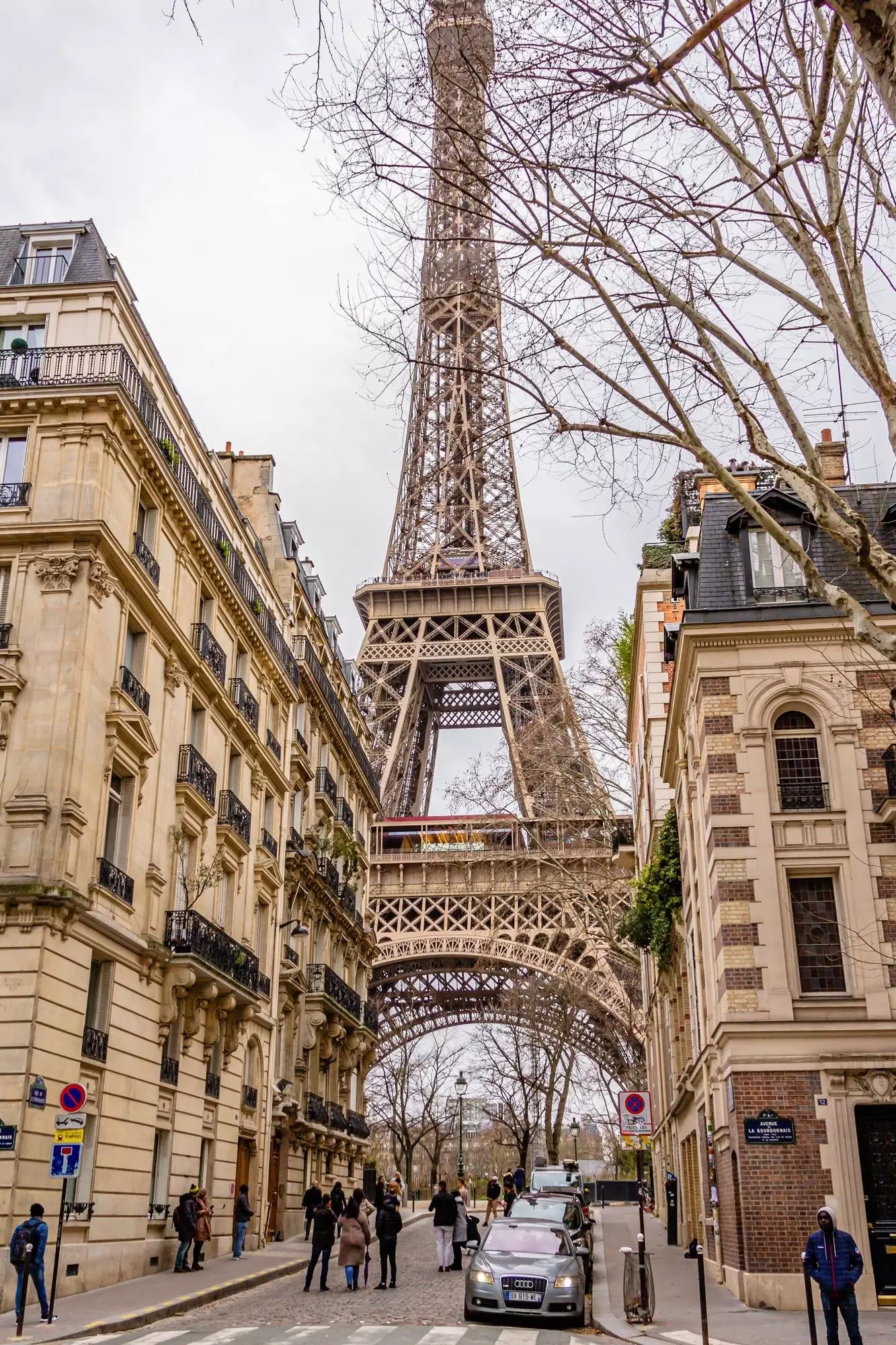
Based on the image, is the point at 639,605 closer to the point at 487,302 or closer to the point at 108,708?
the point at 108,708

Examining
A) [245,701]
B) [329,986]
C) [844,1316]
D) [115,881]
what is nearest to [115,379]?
[115,881]

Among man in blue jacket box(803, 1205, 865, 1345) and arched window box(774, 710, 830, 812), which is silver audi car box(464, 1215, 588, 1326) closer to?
man in blue jacket box(803, 1205, 865, 1345)

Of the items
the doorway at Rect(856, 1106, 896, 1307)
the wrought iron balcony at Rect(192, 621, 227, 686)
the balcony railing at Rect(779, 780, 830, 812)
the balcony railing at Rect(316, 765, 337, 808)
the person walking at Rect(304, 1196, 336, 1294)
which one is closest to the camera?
the doorway at Rect(856, 1106, 896, 1307)

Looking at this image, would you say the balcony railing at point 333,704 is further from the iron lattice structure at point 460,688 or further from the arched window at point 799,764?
the arched window at point 799,764

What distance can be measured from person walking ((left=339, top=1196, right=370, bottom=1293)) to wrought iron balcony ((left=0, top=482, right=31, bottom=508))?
41.4 ft

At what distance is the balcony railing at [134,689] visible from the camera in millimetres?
22375

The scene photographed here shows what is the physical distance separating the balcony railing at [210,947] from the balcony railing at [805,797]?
36.2 ft

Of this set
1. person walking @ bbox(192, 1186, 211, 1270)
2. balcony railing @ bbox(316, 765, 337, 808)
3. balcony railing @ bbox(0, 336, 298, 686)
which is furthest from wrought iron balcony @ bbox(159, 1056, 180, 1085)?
balcony railing @ bbox(316, 765, 337, 808)

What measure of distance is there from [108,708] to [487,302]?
10827mm

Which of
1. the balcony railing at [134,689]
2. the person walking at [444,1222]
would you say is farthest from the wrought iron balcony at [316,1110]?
the balcony railing at [134,689]

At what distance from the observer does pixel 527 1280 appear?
55.5 feet

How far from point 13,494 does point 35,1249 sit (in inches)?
456

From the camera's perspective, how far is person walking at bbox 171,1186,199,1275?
22.2 metres

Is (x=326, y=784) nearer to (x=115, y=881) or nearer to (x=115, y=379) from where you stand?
(x=115, y=881)
